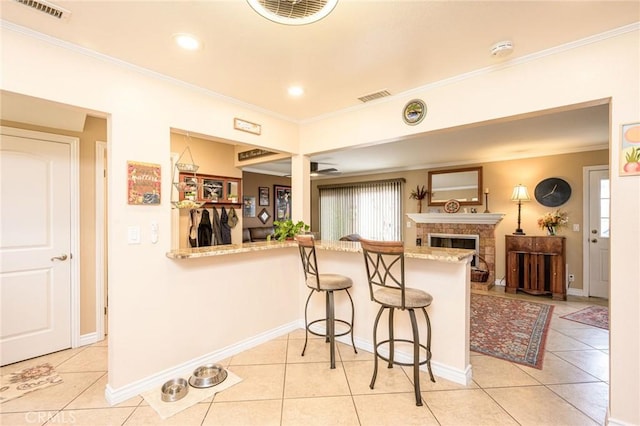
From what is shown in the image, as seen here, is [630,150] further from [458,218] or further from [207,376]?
[458,218]

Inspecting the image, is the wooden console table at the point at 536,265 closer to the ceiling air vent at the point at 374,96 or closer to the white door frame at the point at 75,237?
the ceiling air vent at the point at 374,96

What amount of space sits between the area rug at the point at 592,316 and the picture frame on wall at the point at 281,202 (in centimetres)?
577

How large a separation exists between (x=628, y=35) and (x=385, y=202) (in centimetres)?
534

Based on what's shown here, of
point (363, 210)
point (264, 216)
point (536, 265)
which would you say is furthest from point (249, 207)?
point (536, 265)

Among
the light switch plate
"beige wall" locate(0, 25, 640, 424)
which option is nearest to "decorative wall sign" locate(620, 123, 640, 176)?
"beige wall" locate(0, 25, 640, 424)

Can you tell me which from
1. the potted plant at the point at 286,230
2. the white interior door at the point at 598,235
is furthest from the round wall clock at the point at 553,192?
the potted plant at the point at 286,230

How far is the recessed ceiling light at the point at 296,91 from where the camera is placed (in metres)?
2.53

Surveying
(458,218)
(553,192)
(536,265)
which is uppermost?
(553,192)

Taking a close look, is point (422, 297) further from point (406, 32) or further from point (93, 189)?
point (93, 189)

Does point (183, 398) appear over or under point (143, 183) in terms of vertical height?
under

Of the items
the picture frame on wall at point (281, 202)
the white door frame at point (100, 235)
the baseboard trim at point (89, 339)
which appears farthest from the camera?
the picture frame on wall at point (281, 202)

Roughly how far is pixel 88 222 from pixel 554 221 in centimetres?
660

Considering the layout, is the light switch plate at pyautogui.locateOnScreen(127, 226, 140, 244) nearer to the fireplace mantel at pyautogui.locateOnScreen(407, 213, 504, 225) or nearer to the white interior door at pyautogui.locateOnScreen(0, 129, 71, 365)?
the white interior door at pyautogui.locateOnScreen(0, 129, 71, 365)

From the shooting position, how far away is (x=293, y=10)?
1.52 metres
